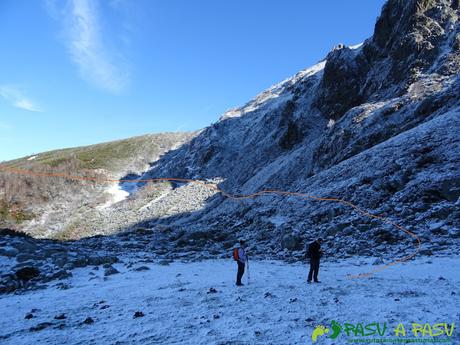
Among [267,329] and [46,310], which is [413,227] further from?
[46,310]

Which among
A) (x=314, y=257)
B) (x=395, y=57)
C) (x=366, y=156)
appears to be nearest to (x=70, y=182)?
(x=395, y=57)

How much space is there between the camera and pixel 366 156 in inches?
1272

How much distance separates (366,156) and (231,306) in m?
25.5

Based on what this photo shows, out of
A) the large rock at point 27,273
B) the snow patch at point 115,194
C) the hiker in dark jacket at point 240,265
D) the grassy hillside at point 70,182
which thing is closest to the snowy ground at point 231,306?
the hiker in dark jacket at point 240,265

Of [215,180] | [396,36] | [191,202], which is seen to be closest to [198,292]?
[191,202]

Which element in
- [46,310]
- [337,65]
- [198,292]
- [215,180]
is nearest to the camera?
[46,310]

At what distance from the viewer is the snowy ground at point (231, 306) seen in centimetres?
870

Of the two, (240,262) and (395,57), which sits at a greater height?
(395,57)

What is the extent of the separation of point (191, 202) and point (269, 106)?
150 feet

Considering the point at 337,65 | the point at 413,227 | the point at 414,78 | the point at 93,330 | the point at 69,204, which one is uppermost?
the point at 337,65

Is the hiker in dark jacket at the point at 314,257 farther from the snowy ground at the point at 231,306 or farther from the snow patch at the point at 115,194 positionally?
the snow patch at the point at 115,194

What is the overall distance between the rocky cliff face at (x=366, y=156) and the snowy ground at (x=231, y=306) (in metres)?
6.10

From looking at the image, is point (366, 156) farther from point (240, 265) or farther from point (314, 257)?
point (240, 265)

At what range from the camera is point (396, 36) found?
52.8m
